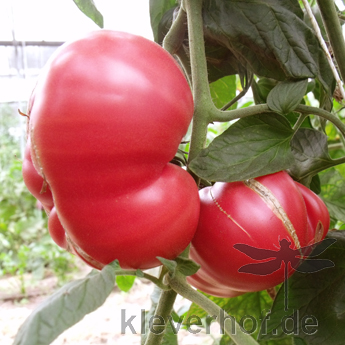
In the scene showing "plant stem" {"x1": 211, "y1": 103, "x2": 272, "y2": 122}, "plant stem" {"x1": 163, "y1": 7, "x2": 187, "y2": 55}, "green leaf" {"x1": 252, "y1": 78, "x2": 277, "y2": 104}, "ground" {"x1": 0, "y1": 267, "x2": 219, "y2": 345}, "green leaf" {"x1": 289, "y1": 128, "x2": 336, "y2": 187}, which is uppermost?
"plant stem" {"x1": 163, "y1": 7, "x2": 187, "y2": 55}

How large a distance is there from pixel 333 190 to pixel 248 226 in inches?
13.6

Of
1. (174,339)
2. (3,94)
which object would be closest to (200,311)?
(174,339)

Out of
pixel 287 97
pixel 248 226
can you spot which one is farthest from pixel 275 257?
pixel 287 97

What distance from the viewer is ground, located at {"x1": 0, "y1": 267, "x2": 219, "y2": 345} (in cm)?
131

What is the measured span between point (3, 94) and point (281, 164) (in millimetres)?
3647

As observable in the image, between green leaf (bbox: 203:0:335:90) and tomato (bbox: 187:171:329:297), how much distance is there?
101 mm

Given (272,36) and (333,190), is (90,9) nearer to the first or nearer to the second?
(272,36)

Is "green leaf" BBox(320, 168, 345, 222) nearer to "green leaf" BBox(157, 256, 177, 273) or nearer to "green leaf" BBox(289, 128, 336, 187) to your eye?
"green leaf" BBox(289, 128, 336, 187)

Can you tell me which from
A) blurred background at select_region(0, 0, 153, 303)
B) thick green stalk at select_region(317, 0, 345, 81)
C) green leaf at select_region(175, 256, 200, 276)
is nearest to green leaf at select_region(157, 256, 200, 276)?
green leaf at select_region(175, 256, 200, 276)

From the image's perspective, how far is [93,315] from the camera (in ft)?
5.19

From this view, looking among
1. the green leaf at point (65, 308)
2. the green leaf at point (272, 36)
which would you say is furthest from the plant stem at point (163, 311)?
the green leaf at point (272, 36)

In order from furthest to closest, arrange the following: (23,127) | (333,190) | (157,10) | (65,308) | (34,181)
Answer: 1. (23,127)
2. (333,190)
3. (157,10)
4. (34,181)
5. (65,308)

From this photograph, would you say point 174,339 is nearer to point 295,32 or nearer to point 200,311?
point 200,311

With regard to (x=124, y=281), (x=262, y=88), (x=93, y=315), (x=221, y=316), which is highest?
(x=262, y=88)
